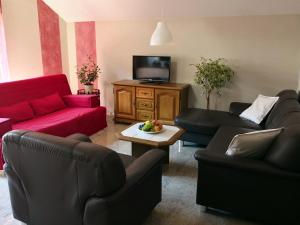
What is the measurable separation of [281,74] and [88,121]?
3.03 meters

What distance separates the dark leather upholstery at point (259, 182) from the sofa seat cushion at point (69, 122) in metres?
2.02

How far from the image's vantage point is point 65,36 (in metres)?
5.66

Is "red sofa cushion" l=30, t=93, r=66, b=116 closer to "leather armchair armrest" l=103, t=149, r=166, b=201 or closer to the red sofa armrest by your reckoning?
the red sofa armrest

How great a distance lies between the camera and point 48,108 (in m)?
4.15

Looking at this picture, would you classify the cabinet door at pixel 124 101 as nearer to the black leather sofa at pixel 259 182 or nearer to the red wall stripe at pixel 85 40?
the red wall stripe at pixel 85 40

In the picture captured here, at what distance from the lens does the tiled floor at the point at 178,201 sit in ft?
7.77

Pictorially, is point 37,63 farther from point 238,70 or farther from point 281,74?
point 281,74

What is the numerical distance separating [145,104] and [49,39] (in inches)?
88.8

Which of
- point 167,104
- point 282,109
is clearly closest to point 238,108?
point 282,109

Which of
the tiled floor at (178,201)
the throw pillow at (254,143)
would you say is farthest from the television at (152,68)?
the throw pillow at (254,143)

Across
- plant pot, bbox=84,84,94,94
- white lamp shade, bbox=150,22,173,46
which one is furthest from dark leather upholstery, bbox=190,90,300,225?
plant pot, bbox=84,84,94,94

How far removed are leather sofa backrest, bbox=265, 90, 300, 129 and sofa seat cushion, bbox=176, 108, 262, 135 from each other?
251 mm

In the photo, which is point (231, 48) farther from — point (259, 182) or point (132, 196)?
point (132, 196)

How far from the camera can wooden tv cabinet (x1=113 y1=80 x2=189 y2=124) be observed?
4574mm
